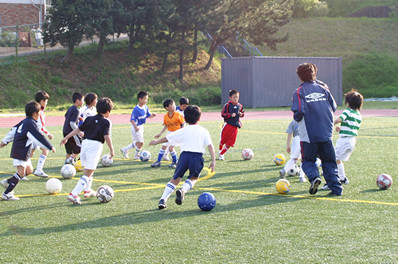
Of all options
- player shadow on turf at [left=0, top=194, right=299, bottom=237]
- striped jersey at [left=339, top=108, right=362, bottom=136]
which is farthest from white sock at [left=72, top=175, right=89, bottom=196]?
striped jersey at [left=339, top=108, right=362, bottom=136]

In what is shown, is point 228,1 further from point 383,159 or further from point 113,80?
point 383,159

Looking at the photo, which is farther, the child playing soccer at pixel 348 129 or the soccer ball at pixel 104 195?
the child playing soccer at pixel 348 129

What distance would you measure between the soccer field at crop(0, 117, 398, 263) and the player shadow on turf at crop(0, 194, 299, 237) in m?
0.01

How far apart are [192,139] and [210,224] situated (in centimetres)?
151

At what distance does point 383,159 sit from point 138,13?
109 ft

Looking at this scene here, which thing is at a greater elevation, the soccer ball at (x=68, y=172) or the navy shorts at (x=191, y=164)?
the navy shorts at (x=191, y=164)

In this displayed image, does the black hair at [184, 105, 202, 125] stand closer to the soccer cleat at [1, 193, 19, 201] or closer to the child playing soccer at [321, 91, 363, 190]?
the child playing soccer at [321, 91, 363, 190]

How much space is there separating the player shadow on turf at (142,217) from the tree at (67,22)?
3379cm

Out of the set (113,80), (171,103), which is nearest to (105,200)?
(171,103)

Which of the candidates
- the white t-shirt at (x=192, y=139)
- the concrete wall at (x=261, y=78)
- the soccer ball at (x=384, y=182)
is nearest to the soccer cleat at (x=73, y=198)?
the white t-shirt at (x=192, y=139)

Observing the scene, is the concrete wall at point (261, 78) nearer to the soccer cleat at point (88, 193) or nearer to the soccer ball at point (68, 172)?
the soccer ball at point (68, 172)

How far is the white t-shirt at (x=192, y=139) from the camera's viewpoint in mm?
7668

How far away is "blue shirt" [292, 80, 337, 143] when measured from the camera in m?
8.14

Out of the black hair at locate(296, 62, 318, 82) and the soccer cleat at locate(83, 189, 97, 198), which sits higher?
the black hair at locate(296, 62, 318, 82)
